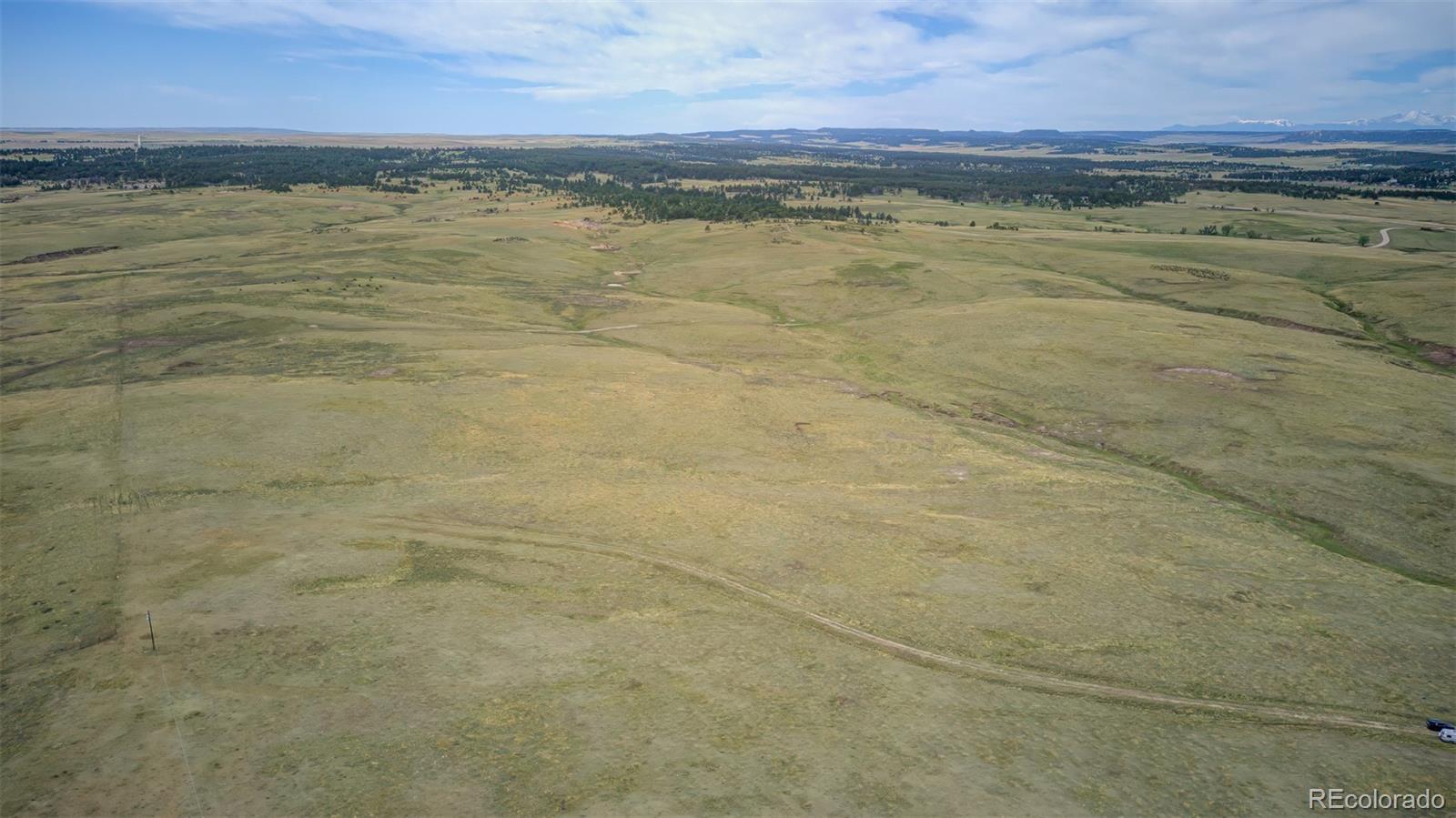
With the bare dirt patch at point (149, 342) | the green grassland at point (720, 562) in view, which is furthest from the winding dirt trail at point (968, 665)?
the bare dirt patch at point (149, 342)

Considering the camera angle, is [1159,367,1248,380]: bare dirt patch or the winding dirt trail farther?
[1159,367,1248,380]: bare dirt patch

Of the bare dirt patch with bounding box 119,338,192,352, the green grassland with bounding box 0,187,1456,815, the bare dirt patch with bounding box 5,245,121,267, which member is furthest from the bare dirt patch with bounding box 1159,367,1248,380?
the bare dirt patch with bounding box 5,245,121,267

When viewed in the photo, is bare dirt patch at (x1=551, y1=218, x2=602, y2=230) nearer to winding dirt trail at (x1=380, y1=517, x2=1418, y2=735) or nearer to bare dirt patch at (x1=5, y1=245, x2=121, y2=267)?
bare dirt patch at (x1=5, y1=245, x2=121, y2=267)

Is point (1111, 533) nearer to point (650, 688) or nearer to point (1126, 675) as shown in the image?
point (1126, 675)

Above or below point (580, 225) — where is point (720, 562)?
below
